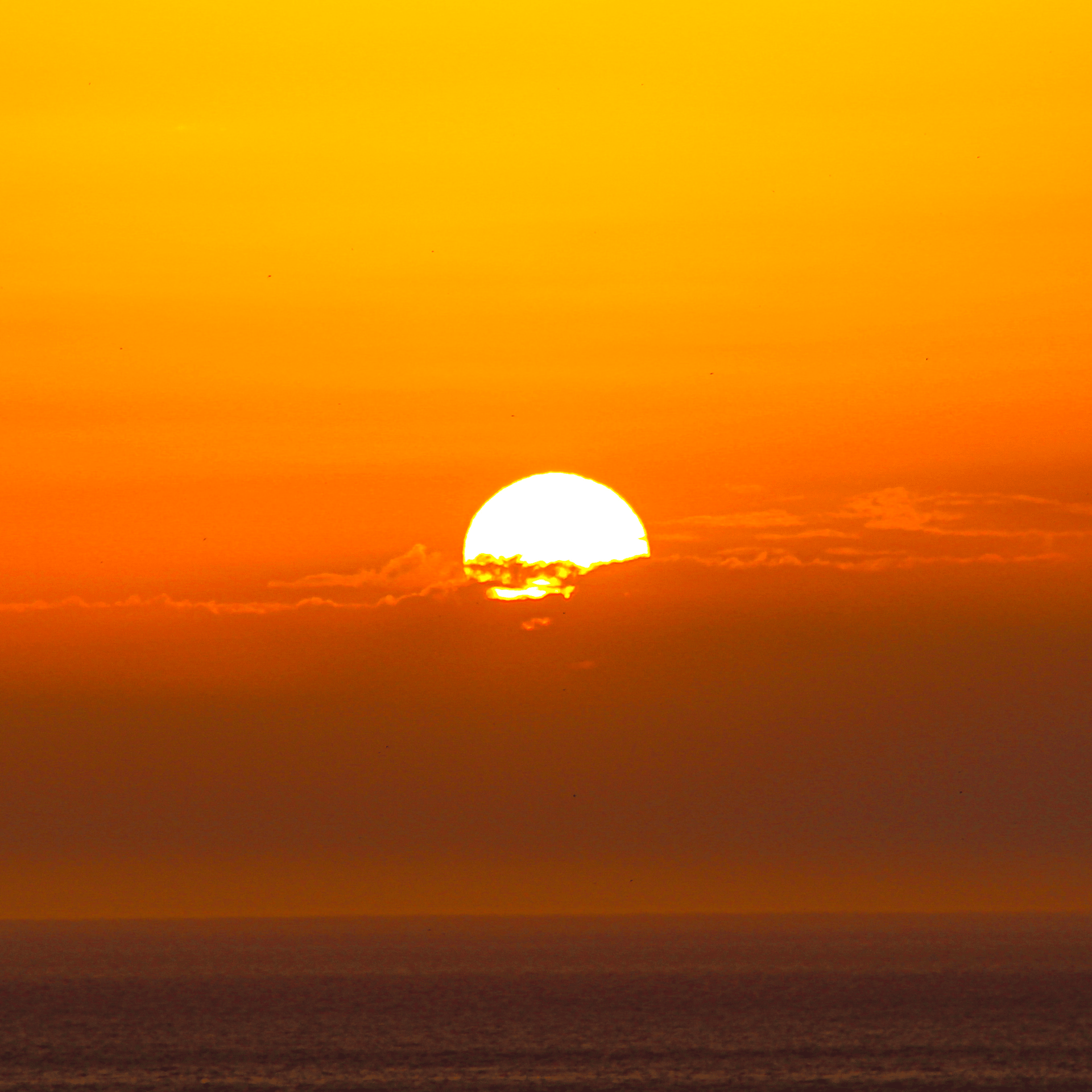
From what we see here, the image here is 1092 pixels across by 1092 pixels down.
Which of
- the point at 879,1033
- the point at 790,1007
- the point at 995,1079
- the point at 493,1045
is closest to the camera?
the point at 995,1079

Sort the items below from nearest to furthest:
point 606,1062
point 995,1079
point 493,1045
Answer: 1. point 995,1079
2. point 606,1062
3. point 493,1045

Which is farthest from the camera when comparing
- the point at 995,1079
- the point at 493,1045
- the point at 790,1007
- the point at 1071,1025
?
the point at 790,1007

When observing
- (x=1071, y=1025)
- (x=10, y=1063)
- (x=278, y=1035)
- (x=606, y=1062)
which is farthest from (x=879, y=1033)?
(x=10, y=1063)

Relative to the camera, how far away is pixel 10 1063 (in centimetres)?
12550

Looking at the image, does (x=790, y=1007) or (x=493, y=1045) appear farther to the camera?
(x=790, y=1007)

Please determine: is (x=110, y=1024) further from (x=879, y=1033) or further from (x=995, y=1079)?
(x=995, y=1079)

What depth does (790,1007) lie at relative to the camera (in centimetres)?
18188

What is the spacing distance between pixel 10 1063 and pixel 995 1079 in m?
68.2

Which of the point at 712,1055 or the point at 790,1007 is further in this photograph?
the point at 790,1007

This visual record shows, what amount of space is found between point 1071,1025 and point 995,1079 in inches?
1939

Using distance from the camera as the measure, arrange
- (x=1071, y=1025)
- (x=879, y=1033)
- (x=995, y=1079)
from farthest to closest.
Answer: (x=1071, y=1025) < (x=879, y=1033) < (x=995, y=1079)

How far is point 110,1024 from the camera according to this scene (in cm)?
16638

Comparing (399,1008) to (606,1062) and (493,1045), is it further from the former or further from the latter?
(606,1062)

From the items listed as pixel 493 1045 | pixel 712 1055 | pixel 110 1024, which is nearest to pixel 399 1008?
pixel 110 1024
